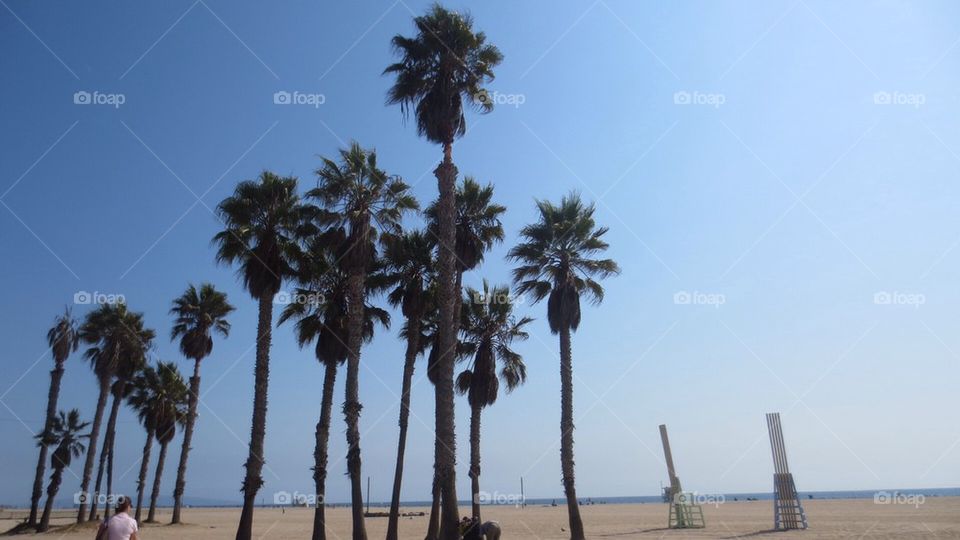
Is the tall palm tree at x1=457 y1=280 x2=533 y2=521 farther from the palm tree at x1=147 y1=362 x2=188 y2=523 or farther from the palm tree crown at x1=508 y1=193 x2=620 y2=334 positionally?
the palm tree at x1=147 y1=362 x2=188 y2=523

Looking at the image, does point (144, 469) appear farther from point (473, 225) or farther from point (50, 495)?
point (473, 225)

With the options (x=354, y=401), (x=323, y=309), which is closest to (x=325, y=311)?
(x=323, y=309)

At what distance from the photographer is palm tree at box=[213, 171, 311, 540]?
Answer: 81.3ft

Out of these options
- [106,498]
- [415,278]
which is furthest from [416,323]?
[106,498]

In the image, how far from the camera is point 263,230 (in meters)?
25.5

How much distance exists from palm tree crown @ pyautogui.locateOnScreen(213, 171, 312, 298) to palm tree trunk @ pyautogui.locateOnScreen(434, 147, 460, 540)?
6.53 m

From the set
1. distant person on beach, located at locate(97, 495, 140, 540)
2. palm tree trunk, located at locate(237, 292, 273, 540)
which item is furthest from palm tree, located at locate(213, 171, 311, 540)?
distant person on beach, located at locate(97, 495, 140, 540)

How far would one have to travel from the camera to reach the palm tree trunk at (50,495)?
135ft

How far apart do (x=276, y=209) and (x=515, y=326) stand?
11.0 meters

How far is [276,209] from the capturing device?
84.2 ft

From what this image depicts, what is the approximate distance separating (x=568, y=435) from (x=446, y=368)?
25.1 ft

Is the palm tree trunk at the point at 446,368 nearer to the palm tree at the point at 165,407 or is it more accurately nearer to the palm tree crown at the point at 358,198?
the palm tree crown at the point at 358,198

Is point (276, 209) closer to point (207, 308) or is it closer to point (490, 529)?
point (490, 529)

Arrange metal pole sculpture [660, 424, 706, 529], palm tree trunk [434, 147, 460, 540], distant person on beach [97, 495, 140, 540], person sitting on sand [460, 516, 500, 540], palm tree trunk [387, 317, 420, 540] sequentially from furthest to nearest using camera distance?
metal pole sculpture [660, 424, 706, 529], palm tree trunk [387, 317, 420, 540], palm tree trunk [434, 147, 460, 540], person sitting on sand [460, 516, 500, 540], distant person on beach [97, 495, 140, 540]
